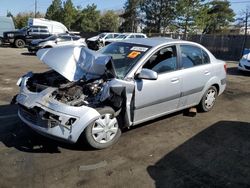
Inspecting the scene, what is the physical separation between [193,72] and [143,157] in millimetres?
2225

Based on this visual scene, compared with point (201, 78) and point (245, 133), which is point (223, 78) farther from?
point (245, 133)

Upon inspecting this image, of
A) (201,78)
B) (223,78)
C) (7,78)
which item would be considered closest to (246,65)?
(223,78)

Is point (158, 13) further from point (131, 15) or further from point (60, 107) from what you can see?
point (60, 107)

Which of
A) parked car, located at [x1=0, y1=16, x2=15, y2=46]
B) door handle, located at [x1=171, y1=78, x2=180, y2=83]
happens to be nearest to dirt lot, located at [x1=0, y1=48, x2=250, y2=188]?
door handle, located at [x1=171, y1=78, x2=180, y2=83]

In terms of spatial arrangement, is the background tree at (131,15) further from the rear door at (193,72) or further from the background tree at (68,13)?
the rear door at (193,72)

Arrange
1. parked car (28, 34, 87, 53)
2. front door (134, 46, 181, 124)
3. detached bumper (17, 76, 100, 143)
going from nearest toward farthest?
detached bumper (17, 76, 100, 143)
front door (134, 46, 181, 124)
parked car (28, 34, 87, 53)

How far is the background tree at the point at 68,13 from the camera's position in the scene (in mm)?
56656

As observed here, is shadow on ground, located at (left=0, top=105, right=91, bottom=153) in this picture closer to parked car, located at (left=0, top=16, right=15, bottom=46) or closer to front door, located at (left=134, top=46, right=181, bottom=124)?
front door, located at (left=134, top=46, right=181, bottom=124)

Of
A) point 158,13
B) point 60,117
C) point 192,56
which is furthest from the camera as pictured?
point 158,13

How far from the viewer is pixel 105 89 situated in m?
4.91

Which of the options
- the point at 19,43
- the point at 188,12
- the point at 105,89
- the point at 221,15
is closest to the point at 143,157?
the point at 105,89

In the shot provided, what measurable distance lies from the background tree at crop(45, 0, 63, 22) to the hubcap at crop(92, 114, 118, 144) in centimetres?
5556

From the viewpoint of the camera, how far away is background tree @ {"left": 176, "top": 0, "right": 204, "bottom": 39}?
42.9 meters

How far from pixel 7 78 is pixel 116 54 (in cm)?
639
